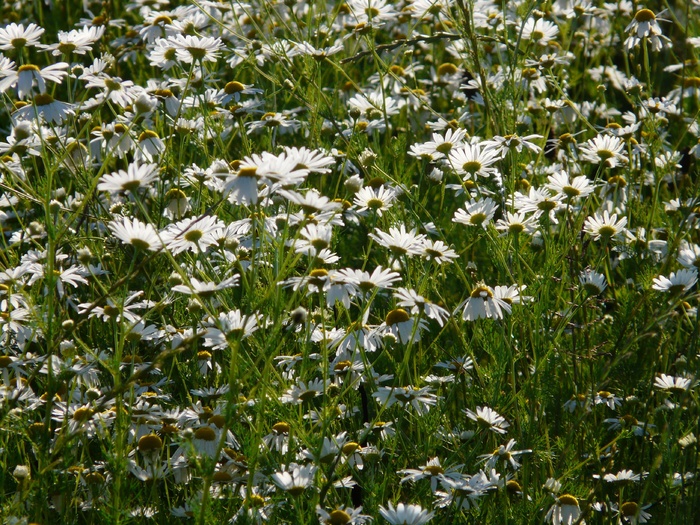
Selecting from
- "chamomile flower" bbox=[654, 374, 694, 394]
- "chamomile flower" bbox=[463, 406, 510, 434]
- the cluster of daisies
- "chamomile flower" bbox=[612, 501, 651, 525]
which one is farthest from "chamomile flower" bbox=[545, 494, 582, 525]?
"chamomile flower" bbox=[654, 374, 694, 394]

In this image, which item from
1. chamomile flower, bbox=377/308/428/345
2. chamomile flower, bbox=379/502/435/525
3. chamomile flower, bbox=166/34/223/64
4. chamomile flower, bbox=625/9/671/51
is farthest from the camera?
chamomile flower, bbox=625/9/671/51

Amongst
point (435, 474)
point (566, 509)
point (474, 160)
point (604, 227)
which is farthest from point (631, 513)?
point (474, 160)

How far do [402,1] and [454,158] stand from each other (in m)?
2.47

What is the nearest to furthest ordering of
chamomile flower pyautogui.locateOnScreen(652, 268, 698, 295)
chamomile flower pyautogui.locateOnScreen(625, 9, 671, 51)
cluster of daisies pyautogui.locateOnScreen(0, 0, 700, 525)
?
cluster of daisies pyautogui.locateOnScreen(0, 0, 700, 525), chamomile flower pyautogui.locateOnScreen(652, 268, 698, 295), chamomile flower pyautogui.locateOnScreen(625, 9, 671, 51)

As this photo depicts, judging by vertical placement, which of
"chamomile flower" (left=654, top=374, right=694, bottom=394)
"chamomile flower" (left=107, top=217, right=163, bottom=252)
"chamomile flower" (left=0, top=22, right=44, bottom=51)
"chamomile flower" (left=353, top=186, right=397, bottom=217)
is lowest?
"chamomile flower" (left=654, top=374, right=694, bottom=394)

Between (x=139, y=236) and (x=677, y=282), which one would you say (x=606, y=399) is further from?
(x=139, y=236)

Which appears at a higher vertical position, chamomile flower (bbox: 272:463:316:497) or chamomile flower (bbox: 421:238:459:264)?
chamomile flower (bbox: 421:238:459:264)

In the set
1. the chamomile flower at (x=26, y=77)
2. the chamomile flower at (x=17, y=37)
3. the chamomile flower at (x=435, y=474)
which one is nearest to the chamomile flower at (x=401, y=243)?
the chamomile flower at (x=435, y=474)

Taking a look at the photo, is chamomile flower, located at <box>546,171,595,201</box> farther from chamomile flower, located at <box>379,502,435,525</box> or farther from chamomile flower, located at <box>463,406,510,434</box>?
chamomile flower, located at <box>379,502,435,525</box>

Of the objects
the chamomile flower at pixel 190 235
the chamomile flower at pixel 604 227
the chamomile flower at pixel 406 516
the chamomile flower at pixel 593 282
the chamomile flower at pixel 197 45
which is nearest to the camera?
the chamomile flower at pixel 406 516

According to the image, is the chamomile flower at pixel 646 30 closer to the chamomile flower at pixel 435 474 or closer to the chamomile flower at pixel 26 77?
the chamomile flower at pixel 435 474

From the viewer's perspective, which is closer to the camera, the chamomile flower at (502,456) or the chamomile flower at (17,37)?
the chamomile flower at (502,456)

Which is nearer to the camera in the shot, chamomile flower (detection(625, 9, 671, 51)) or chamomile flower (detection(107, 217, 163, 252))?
chamomile flower (detection(107, 217, 163, 252))

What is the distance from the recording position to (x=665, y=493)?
233 cm
